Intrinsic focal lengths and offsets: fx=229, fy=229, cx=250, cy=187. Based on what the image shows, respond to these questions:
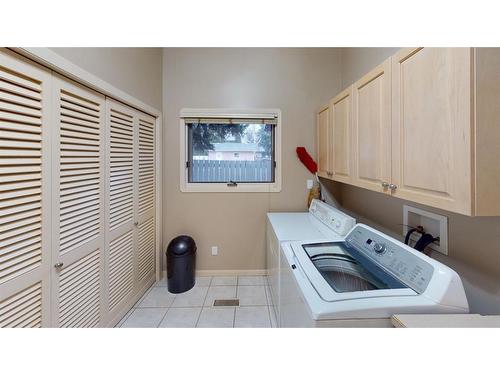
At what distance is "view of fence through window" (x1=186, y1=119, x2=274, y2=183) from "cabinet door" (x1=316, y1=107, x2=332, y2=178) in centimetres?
59

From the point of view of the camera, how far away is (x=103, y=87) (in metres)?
1.71

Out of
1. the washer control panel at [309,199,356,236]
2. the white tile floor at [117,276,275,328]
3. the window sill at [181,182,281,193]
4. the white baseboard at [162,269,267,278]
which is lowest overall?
the white tile floor at [117,276,275,328]

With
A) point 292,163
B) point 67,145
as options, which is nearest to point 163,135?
point 67,145

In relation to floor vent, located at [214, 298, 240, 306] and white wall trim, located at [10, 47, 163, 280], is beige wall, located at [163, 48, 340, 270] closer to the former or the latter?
white wall trim, located at [10, 47, 163, 280]

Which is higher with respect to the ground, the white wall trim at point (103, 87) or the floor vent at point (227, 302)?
the white wall trim at point (103, 87)

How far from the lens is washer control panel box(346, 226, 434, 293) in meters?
1.12

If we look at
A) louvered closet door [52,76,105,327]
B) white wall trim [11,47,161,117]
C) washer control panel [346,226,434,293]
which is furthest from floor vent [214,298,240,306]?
white wall trim [11,47,161,117]

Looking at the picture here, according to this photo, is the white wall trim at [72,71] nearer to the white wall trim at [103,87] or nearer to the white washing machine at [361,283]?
the white wall trim at [103,87]

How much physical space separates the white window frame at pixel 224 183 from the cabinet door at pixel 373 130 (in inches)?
47.3

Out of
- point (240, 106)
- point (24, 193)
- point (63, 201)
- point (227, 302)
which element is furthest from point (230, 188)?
point (24, 193)

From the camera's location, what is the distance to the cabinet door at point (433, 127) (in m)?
0.92

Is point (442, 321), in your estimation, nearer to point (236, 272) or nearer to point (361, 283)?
point (361, 283)

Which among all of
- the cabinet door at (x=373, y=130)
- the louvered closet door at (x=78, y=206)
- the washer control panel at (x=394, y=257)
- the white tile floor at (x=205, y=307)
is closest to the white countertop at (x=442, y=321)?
the washer control panel at (x=394, y=257)

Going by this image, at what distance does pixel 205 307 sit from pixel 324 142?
7.01ft
